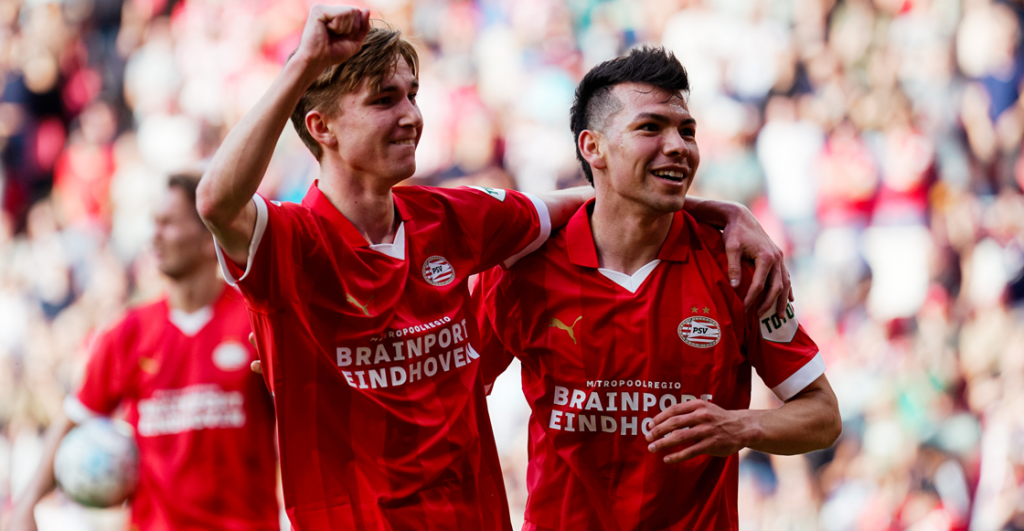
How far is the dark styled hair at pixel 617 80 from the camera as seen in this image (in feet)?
9.84

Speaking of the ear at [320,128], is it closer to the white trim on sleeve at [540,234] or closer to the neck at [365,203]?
the neck at [365,203]

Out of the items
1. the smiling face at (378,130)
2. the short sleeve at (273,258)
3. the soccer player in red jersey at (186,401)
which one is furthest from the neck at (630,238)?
the soccer player in red jersey at (186,401)

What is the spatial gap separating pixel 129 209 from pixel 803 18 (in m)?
5.93

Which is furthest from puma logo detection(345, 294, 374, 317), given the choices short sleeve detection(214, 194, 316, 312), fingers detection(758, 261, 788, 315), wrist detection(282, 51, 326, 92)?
fingers detection(758, 261, 788, 315)

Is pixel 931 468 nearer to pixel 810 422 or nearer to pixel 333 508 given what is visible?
pixel 810 422

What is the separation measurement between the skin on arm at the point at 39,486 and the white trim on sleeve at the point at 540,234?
1872 millimetres

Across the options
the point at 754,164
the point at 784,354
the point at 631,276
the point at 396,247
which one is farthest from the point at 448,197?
the point at 754,164

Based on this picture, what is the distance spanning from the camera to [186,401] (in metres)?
3.52

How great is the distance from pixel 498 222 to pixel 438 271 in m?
0.29

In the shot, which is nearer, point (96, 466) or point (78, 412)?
point (96, 466)

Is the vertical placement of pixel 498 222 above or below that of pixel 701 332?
above

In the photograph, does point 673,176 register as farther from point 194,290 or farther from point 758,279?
point 194,290

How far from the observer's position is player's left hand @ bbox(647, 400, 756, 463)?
7.84 feet

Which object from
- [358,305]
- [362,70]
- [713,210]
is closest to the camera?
[358,305]
